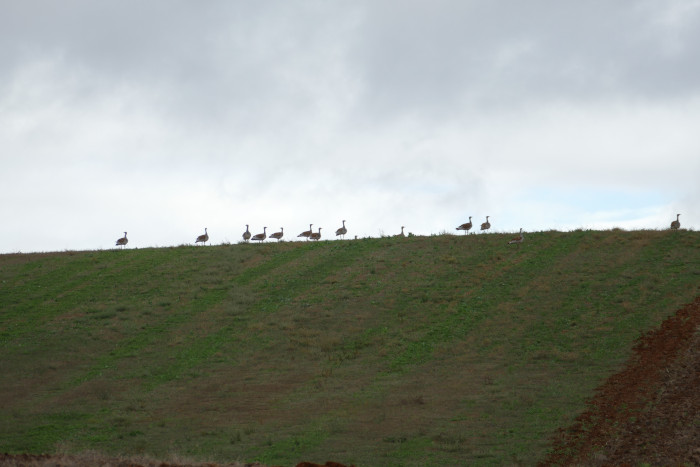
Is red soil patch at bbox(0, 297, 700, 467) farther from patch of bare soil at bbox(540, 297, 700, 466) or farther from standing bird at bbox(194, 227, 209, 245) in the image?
standing bird at bbox(194, 227, 209, 245)

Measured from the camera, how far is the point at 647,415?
74.5 ft

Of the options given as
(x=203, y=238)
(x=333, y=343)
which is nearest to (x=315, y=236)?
(x=203, y=238)

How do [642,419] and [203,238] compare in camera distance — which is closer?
[642,419]

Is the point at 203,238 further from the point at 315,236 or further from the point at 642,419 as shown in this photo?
the point at 642,419

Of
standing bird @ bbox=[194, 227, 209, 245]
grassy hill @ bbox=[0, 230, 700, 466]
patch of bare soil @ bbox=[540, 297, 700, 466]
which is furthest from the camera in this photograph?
standing bird @ bbox=[194, 227, 209, 245]

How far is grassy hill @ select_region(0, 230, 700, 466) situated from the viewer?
79.2ft

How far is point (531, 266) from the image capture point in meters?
39.5

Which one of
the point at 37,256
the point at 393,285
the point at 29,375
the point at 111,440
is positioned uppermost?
the point at 37,256

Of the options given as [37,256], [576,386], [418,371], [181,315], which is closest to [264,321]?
[181,315]

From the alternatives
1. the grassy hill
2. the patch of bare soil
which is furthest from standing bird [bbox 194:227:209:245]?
the patch of bare soil

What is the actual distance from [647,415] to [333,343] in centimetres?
1364

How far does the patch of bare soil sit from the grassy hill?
0.76m

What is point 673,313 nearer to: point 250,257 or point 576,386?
point 576,386

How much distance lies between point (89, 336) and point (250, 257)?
13543 mm
